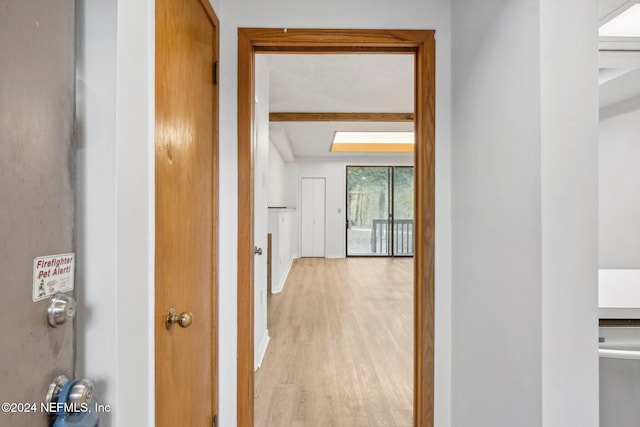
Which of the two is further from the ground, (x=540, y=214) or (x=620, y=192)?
(x=620, y=192)

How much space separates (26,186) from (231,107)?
1.16m

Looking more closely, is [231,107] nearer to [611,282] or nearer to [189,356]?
[189,356]

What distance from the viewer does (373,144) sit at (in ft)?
26.2

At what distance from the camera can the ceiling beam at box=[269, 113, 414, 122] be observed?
5.12m

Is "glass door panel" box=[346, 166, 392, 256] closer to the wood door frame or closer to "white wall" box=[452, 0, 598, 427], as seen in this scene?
the wood door frame

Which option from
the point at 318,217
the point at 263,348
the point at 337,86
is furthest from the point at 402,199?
the point at 263,348

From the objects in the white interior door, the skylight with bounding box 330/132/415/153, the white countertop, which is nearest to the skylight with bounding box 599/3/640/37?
the white countertop

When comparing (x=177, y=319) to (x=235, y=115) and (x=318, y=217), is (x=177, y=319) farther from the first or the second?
(x=318, y=217)

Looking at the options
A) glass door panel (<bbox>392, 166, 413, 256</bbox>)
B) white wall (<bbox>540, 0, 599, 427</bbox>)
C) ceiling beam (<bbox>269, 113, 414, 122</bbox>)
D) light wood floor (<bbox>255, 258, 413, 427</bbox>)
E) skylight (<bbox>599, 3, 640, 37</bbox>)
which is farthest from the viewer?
glass door panel (<bbox>392, 166, 413, 256</bbox>)

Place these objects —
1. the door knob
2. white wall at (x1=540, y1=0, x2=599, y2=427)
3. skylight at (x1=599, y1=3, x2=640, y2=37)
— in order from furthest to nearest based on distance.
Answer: skylight at (x1=599, y1=3, x2=640, y2=37) < the door knob < white wall at (x1=540, y1=0, x2=599, y2=427)

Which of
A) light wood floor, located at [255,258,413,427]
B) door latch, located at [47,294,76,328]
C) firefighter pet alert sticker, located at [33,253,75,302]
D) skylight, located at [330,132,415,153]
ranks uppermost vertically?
skylight, located at [330,132,415,153]

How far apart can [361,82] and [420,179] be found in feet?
7.90

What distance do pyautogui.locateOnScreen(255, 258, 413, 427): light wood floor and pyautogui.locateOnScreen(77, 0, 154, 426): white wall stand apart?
146cm

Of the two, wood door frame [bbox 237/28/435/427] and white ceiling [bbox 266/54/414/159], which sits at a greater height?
white ceiling [bbox 266/54/414/159]
